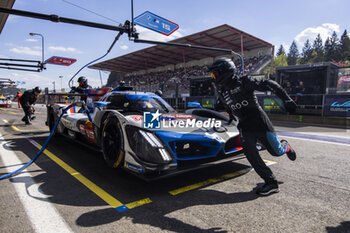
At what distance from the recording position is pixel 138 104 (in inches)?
156

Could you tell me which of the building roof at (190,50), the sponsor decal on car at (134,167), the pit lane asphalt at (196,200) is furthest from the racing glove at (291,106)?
the building roof at (190,50)

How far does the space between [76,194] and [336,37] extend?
111 m

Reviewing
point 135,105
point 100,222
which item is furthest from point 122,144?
point 135,105

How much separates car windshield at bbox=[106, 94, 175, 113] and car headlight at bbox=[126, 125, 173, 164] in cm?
122

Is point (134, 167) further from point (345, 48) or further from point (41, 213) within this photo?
point (345, 48)

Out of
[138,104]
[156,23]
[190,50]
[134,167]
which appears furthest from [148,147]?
[190,50]

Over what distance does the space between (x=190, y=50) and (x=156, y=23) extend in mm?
24380

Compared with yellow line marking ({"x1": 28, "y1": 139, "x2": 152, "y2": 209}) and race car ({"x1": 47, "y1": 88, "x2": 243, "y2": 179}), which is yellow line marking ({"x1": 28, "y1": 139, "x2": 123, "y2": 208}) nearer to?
yellow line marking ({"x1": 28, "y1": 139, "x2": 152, "y2": 209})

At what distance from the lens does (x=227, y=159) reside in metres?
2.97

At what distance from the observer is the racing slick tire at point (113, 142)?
2.83 m

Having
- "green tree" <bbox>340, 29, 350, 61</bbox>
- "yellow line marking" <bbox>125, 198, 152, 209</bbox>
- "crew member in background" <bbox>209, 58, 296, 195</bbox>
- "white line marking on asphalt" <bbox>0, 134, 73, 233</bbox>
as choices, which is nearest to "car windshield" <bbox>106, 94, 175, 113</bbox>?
"crew member in background" <bbox>209, 58, 296, 195</bbox>

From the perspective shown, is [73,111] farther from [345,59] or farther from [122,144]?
[345,59]

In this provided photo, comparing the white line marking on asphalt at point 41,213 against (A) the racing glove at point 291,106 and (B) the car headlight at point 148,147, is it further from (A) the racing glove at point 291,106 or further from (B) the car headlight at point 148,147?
(A) the racing glove at point 291,106

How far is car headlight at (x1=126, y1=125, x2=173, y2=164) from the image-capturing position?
241cm
